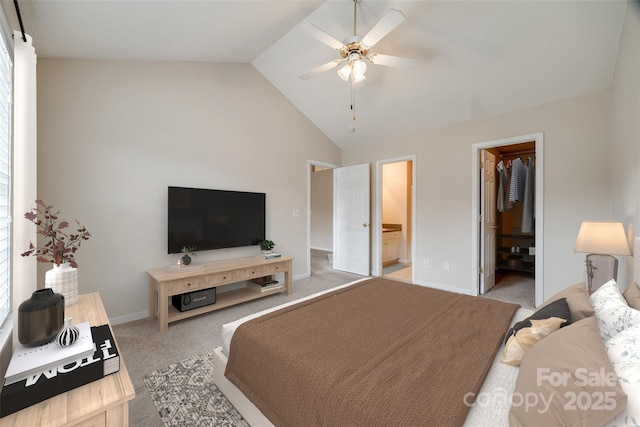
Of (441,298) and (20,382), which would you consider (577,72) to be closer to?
(441,298)

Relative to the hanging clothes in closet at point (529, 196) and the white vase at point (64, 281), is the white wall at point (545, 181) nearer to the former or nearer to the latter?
the hanging clothes in closet at point (529, 196)

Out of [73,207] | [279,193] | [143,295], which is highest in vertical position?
[279,193]

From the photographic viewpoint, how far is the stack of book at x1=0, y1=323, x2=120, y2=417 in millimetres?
813

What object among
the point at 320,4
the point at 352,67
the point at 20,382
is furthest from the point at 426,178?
the point at 20,382

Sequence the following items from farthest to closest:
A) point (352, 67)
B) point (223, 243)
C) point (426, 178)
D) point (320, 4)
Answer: point (426, 178)
point (223, 243)
point (320, 4)
point (352, 67)

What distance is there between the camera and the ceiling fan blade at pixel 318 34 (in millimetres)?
2088

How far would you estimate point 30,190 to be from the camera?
4.26 ft

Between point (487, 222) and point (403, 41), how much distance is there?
105 inches

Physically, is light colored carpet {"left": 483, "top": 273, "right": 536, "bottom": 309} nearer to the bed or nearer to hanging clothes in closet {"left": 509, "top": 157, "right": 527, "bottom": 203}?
hanging clothes in closet {"left": 509, "top": 157, "right": 527, "bottom": 203}

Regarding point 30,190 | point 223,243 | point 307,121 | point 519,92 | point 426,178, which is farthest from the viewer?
point 307,121

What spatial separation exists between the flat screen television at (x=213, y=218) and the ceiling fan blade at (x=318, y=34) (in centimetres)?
207

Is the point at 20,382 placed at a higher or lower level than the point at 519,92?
lower

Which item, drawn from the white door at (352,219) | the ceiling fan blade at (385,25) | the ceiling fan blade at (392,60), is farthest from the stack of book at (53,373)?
the white door at (352,219)

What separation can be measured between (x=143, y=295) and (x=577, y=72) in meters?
5.09
